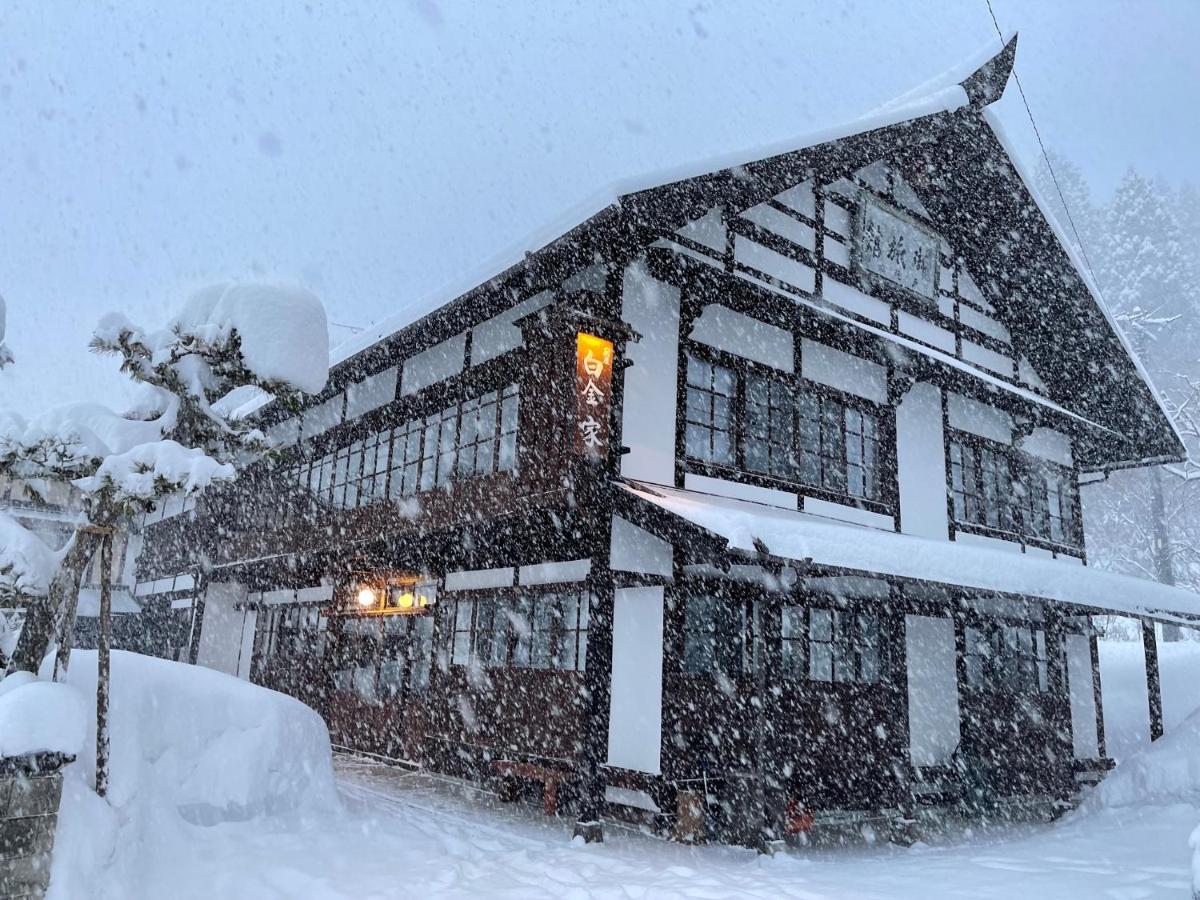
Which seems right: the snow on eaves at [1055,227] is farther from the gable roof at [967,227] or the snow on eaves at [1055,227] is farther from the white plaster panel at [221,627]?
Answer: the white plaster panel at [221,627]

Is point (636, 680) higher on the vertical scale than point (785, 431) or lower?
lower

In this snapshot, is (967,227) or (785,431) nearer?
(785,431)

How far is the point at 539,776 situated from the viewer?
949 centimetres

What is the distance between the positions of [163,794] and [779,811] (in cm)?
Answer: 547

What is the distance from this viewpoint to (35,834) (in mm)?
4852

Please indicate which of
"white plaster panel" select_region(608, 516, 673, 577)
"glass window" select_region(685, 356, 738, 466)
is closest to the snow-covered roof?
"white plaster panel" select_region(608, 516, 673, 577)

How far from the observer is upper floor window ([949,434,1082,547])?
13469mm

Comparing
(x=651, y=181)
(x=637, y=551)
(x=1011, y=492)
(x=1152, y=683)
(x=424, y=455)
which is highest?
(x=651, y=181)

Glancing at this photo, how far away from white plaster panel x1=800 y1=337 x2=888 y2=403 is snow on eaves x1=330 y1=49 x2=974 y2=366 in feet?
8.99

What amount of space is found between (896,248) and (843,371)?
2.29 meters

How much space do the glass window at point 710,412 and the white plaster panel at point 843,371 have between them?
1441 mm

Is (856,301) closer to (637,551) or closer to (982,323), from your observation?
(982,323)

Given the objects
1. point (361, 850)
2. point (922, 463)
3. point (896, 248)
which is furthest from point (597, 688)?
point (896, 248)

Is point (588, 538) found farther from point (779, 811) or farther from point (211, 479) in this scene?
point (211, 479)
